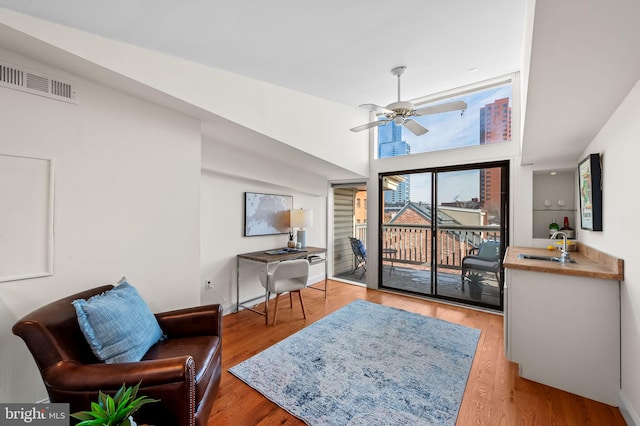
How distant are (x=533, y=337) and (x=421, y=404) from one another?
1091mm

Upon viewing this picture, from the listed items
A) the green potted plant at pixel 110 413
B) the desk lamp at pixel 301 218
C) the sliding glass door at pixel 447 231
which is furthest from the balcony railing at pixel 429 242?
the green potted plant at pixel 110 413

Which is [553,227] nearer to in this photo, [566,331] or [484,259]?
[484,259]

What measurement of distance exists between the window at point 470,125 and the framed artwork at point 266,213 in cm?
219

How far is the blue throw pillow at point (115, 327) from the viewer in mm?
1420

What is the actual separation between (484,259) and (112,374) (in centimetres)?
425

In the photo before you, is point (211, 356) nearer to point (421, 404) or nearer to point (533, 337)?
point (421, 404)

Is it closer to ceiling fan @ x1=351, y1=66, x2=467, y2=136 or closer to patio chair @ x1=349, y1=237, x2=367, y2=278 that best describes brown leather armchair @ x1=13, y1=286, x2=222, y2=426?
ceiling fan @ x1=351, y1=66, x2=467, y2=136

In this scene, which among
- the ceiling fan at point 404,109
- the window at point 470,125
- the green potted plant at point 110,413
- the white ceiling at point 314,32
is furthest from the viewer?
the window at point 470,125

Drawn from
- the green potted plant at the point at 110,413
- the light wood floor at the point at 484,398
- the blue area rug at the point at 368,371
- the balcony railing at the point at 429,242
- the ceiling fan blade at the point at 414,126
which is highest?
the ceiling fan blade at the point at 414,126

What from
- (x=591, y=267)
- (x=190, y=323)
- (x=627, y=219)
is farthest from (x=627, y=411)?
(x=190, y=323)

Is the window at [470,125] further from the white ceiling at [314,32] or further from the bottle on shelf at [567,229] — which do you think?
the bottle on shelf at [567,229]

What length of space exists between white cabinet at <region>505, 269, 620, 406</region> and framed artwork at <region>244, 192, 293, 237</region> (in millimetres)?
3059

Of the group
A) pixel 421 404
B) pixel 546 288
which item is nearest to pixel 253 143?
pixel 421 404

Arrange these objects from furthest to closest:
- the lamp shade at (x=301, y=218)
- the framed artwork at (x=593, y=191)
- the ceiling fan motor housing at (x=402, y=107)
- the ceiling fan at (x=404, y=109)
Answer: the lamp shade at (x=301, y=218) → the ceiling fan motor housing at (x=402, y=107) → the ceiling fan at (x=404, y=109) → the framed artwork at (x=593, y=191)
